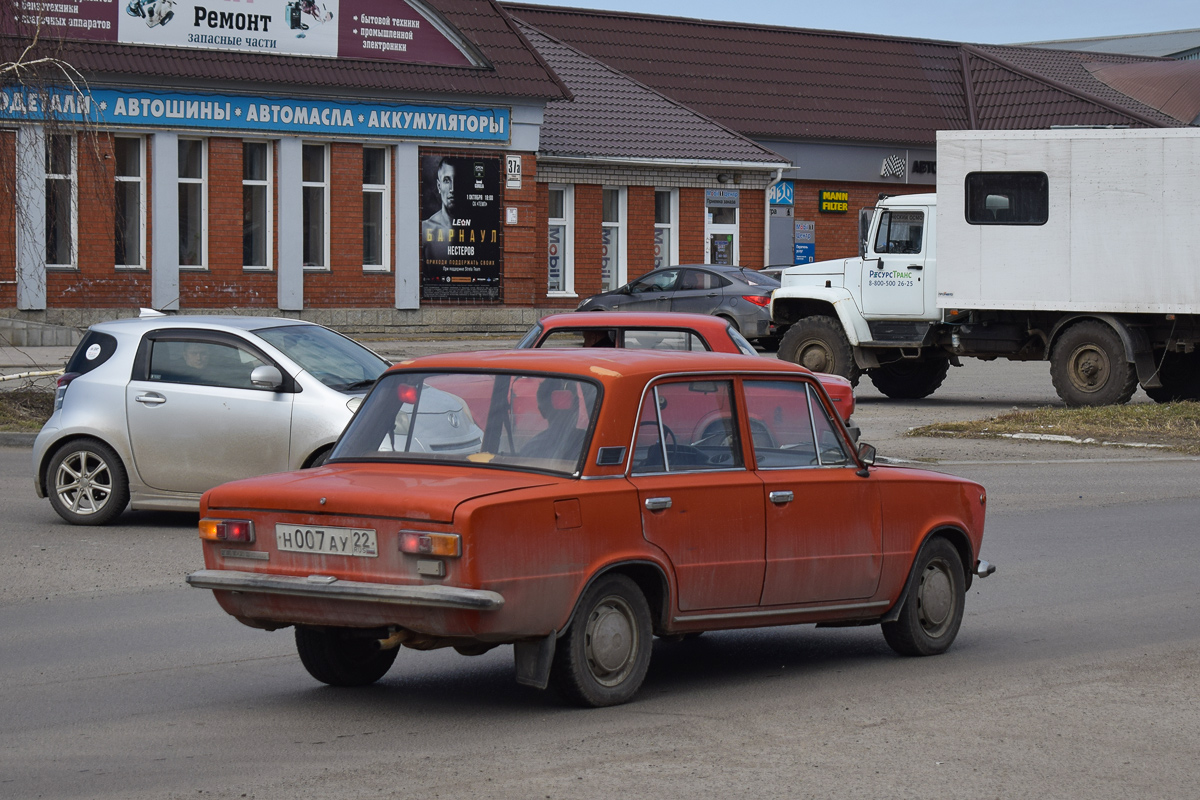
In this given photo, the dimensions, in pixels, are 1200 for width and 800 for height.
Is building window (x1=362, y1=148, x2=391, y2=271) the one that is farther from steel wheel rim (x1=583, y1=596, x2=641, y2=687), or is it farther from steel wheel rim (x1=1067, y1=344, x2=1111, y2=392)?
steel wheel rim (x1=583, y1=596, x2=641, y2=687)

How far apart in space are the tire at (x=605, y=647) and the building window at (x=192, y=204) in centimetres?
2637

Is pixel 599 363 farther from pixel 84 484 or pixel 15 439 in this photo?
pixel 15 439

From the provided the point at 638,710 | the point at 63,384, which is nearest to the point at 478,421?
the point at 638,710

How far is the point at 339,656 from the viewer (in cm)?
697

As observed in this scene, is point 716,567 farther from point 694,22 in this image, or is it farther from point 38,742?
point 694,22

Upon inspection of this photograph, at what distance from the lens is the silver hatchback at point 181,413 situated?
11586mm

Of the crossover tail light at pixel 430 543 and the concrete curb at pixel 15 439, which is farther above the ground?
the crossover tail light at pixel 430 543

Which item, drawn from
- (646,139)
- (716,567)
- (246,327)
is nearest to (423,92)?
(646,139)

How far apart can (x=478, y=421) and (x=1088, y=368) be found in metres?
16.2

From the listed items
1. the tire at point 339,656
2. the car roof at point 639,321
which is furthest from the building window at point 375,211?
the tire at point 339,656

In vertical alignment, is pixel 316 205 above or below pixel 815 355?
above

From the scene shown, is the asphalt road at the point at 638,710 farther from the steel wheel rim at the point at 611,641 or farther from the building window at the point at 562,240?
the building window at the point at 562,240

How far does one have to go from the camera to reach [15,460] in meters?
16.0

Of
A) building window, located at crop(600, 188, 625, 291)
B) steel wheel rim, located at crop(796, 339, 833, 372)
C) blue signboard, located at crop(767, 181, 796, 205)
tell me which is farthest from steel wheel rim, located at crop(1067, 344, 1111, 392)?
blue signboard, located at crop(767, 181, 796, 205)
